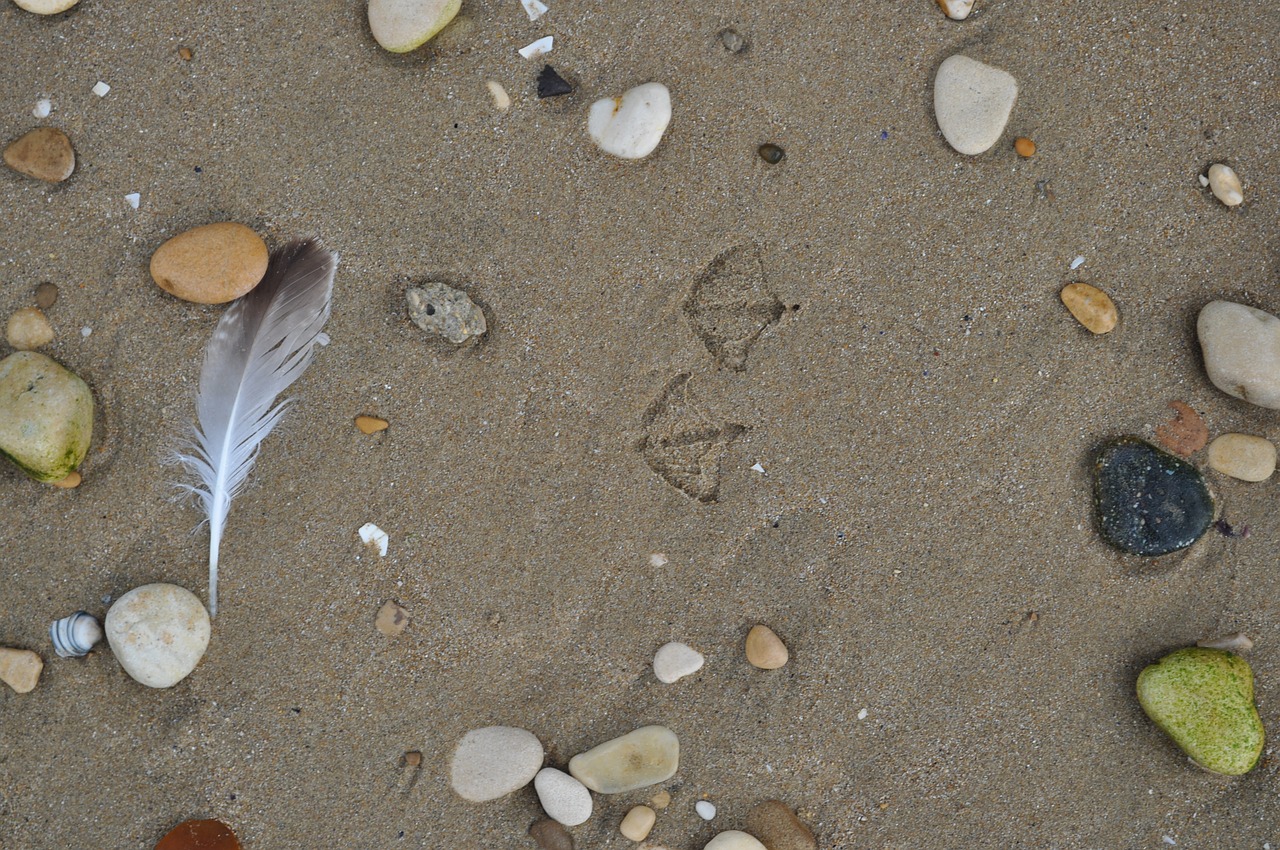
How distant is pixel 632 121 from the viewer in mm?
2596

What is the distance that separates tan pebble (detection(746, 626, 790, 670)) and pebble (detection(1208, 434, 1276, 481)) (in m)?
1.63

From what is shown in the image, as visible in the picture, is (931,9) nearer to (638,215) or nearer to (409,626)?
(638,215)

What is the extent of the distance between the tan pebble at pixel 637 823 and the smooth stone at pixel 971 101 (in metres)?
2.46

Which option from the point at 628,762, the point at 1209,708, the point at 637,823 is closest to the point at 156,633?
the point at 628,762

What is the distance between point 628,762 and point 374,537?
43.9 inches

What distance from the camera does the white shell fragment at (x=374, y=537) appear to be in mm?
2611

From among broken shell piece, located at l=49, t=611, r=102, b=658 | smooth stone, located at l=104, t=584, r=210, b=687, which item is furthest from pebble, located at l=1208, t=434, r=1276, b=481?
broken shell piece, located at l=49, t=611, r=102, b=658

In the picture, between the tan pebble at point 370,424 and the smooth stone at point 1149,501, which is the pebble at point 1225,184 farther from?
the tan pebble at point 370,424

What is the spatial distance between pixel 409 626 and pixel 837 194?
202 centimetres

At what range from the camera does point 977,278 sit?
268 cm

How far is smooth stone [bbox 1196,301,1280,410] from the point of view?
262 cm

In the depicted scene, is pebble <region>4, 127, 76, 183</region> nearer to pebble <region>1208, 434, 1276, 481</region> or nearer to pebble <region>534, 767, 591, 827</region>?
pebble <region>534, 767, 591, 827</region>

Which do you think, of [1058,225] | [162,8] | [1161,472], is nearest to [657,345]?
[1058,225]

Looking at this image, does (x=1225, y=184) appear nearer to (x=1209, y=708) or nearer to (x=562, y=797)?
(x=1209, y=708)
